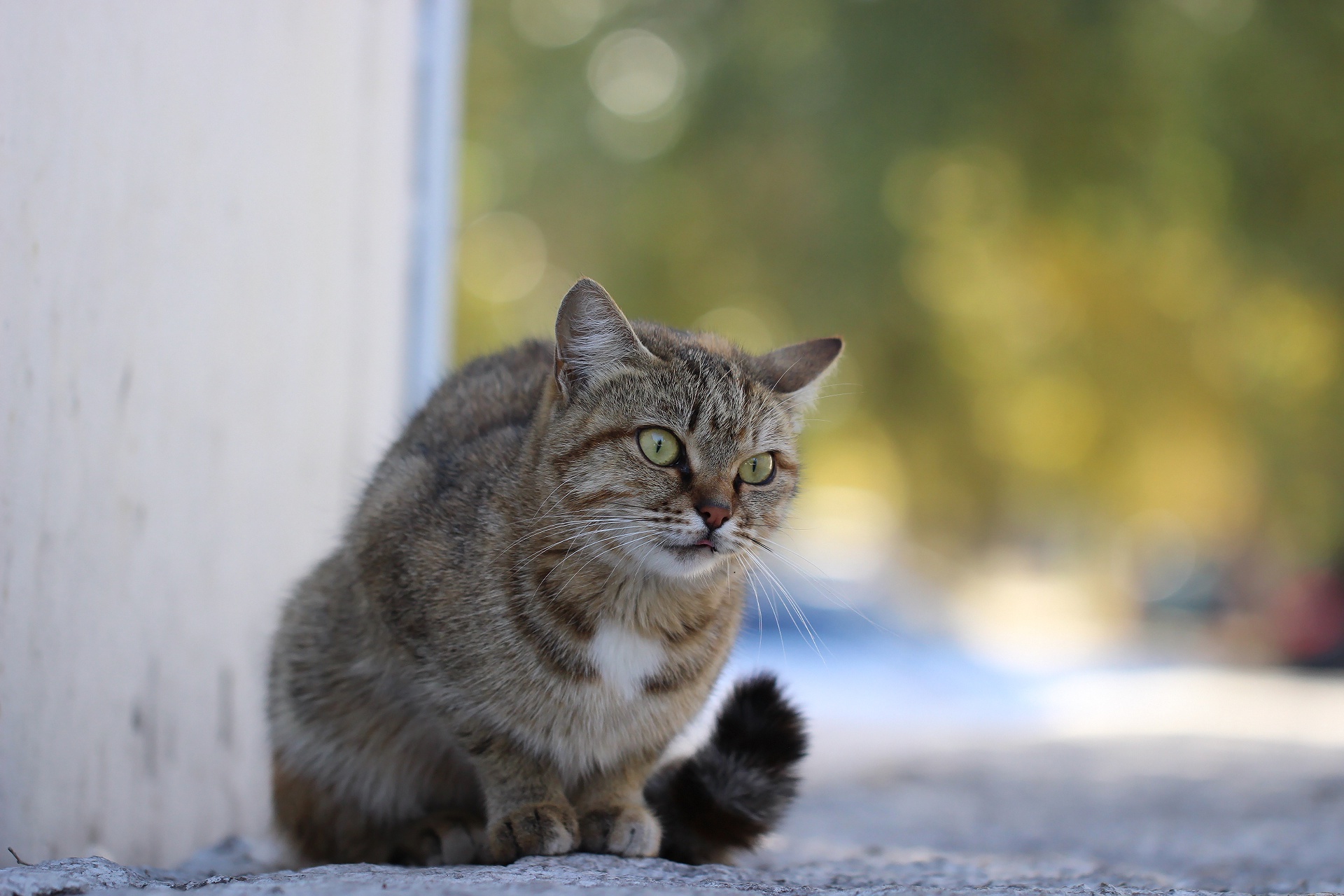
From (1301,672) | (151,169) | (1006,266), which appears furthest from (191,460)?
(1301,672)

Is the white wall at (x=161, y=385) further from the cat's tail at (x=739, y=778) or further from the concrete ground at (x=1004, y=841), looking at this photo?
the cat's tail at (x=739, y=778)

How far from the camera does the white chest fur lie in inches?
97.1

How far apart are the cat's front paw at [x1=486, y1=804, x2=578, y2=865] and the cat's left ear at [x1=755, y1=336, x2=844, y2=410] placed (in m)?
1.06

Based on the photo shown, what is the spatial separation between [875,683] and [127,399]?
7.10 metres

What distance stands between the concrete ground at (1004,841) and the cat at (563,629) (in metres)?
0.19

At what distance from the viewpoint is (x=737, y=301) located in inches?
418

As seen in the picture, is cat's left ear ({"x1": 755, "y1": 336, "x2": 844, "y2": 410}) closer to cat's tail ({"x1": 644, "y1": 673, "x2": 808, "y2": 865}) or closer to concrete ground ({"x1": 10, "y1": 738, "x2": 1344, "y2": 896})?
cat's tail ({"x1": 644, "y1": 673, "x2": 808, "y2": 865})

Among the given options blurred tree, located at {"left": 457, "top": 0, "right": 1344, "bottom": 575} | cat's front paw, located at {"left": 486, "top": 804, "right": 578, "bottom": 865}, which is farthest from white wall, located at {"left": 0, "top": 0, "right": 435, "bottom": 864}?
blurred tree, located at {"left": 457, "top": 0, "right": 1344, "bottom": 575}

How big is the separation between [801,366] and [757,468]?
13.9 inches

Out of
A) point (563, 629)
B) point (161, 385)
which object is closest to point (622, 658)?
point (563, 629)

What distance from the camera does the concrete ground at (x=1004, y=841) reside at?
6.58ft

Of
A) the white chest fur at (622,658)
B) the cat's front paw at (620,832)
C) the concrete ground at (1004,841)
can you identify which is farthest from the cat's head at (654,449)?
the concrete ground at (1004,841)

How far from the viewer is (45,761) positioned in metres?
2.27

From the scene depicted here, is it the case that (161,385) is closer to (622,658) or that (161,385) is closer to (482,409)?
(482,409)
